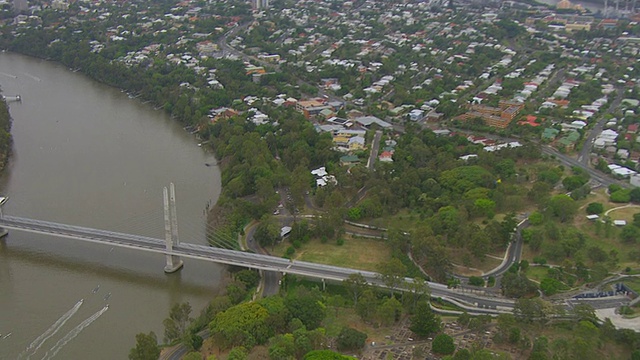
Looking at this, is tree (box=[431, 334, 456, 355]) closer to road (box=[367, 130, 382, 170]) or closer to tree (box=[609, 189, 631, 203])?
tree (box=[609, 189, 631, 203])

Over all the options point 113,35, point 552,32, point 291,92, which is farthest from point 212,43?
point 552,32

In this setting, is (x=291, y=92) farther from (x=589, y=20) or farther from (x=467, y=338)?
(x=589, y=20)

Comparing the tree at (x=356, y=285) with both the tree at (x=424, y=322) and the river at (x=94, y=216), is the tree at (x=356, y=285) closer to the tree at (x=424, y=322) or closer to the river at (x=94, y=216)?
the tree at (x=424, y=322)

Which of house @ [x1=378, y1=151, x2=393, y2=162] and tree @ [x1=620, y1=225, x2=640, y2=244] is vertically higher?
tree @ [x1=620, y1=225, x2=640, y2=244]

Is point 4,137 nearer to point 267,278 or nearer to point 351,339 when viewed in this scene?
point 267,278

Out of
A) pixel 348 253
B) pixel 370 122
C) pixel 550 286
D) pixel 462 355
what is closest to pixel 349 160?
pixel 370 122

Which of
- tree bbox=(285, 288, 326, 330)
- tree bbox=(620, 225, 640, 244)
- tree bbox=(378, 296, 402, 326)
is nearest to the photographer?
tree bbox=(285, 288, 326, 330)

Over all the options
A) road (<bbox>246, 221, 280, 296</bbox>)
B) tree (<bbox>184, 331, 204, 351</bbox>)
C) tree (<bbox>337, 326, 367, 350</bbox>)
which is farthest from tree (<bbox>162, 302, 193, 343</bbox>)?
tree (<bbox>337, 326, 367, 350</bbox>)
